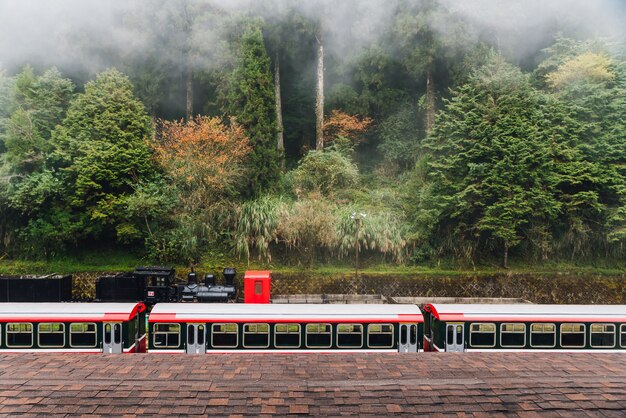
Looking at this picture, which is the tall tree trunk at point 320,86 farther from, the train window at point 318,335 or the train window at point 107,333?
the train window at point 107,333

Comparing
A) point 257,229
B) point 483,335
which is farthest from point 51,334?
point 257,229

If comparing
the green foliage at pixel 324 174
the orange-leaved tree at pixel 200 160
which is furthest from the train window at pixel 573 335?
the orange-leaved tree at pixel 200 160

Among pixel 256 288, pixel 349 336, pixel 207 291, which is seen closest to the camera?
pixel 349 336

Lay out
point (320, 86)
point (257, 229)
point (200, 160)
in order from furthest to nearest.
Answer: point (320, 86) < point (200, 160) < point (257, 229)

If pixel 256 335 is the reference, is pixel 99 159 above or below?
above

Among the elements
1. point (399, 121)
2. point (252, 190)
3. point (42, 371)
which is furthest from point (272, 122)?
point (42, 371)

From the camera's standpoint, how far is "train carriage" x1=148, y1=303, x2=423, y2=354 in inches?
425

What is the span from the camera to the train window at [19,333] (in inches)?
424

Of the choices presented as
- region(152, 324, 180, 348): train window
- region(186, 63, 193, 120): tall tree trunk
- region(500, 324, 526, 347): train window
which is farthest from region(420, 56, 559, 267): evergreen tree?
region(186, 63, 193, 120): tall tree trunk

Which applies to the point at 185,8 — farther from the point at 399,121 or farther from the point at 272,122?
the point at 399,121

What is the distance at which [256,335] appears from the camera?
10852 mm

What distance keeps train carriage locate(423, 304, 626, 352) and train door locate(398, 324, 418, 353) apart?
661mm

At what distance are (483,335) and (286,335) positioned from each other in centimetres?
459

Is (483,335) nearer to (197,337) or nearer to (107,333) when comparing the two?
(197,337)
